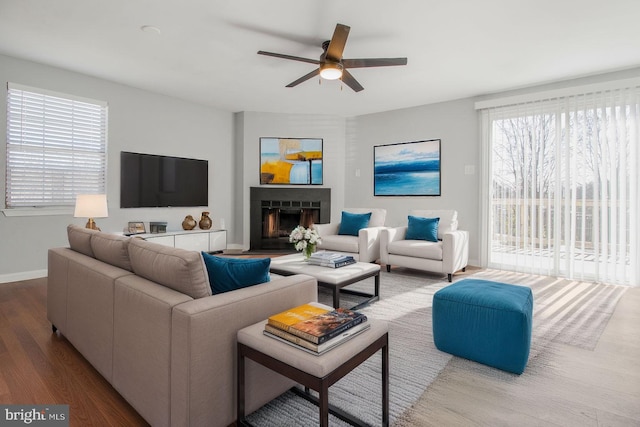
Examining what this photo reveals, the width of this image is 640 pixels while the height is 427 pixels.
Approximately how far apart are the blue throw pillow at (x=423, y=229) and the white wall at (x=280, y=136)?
2077mm

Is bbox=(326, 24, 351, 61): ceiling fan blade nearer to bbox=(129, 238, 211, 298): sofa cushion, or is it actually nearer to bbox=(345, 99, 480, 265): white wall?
bbox=(129, 238, 211, 298): sofa cushion

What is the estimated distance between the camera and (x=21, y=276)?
391 centimetres

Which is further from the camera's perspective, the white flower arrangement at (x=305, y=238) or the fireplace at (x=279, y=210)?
the fireplace at (x=279, y=210)

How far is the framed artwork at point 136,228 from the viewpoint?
478 centimetres

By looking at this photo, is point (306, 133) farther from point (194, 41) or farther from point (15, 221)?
point (15, 221)

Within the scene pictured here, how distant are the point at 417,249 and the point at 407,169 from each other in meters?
1.99

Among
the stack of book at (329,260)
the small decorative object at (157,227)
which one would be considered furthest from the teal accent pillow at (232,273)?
the small decorative object at (157,227)

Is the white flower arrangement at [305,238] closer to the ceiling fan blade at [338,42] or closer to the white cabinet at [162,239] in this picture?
the ceiling fan blade at [338,42]

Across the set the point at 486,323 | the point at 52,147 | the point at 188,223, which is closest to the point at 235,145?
the point at 188,223

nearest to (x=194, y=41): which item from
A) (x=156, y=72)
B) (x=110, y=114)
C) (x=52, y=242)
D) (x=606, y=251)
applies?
(x=156, y=72)

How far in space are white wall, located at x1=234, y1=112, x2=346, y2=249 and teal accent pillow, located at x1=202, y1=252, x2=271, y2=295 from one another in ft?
Answer: 15.4

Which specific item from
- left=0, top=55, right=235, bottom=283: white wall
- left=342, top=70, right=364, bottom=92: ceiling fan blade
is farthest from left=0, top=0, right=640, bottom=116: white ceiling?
left=342, top=70, right=364, bottom=92: ceiling fan blade

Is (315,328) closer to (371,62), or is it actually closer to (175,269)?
(175,269)

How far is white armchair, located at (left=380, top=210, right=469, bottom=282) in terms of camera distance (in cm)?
392
